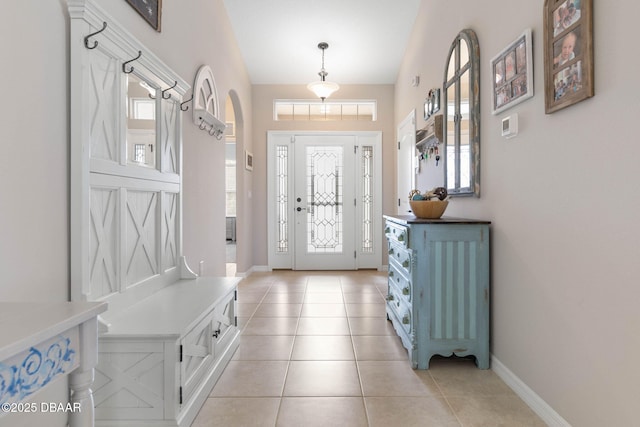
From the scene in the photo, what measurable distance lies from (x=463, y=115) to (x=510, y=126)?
27.3 inches

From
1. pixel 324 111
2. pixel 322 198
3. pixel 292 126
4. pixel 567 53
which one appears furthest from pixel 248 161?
pixel 567 53

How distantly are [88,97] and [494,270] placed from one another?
2258mm

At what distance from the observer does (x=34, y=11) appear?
126cm

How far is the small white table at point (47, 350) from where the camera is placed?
0.70 metres

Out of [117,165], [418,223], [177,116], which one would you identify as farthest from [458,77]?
[117,165]

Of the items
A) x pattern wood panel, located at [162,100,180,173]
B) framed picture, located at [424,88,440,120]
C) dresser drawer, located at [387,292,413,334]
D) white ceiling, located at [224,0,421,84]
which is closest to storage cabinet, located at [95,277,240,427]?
x pattern wood panel, located at [162,100,180,173]

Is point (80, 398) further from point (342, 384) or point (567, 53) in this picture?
point (567, 53)

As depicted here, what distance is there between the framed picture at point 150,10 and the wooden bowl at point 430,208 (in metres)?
2.00

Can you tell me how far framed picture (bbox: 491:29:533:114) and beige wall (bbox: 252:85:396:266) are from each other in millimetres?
3183

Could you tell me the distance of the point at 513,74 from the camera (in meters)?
1.86

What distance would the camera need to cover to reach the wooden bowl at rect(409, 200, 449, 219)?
92.6 inches

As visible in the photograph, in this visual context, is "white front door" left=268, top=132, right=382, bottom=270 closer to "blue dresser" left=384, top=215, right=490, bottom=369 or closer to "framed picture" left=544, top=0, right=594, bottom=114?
"blue dresser" left=384, top=215, right=490, bottom=369

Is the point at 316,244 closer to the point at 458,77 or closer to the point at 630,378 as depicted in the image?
the point at 458,77

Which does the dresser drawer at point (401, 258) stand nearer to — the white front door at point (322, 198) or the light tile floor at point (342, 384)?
the light tile floor at point (342, 384)
